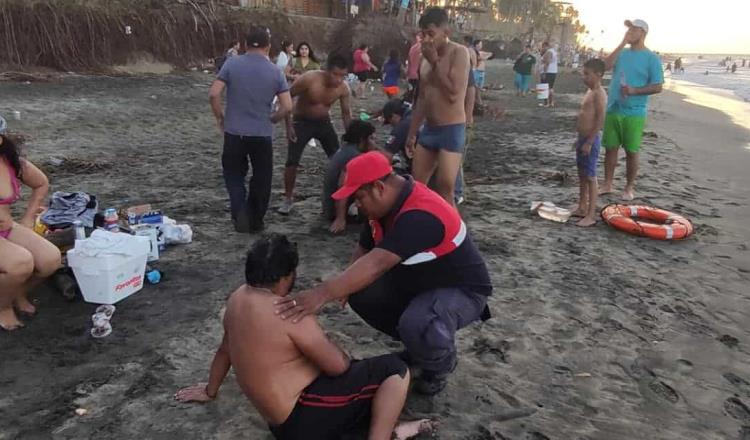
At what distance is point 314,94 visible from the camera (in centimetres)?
576

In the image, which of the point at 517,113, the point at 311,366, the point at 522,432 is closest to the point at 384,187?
the point at 311,366

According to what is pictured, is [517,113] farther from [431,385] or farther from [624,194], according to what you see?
[431,385]

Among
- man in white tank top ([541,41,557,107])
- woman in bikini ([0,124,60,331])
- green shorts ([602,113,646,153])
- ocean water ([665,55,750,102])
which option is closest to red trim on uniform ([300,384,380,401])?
woman in bikini ([0,124,60,331])

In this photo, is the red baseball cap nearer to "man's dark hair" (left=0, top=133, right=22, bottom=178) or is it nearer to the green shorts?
"man's dark hair" (left=0, top=133, right=22, bottom=178)

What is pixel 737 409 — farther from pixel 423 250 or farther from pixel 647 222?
pixel 647 222

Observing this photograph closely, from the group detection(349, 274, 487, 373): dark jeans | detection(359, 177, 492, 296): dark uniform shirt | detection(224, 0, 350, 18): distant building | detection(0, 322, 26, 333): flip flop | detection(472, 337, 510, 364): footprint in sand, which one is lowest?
detection(472, 337, 510, 364): footprint in sand

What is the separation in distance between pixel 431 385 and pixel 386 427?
2.11ft

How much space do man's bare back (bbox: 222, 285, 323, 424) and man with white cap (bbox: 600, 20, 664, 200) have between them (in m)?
5.37

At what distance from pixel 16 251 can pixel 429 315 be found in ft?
8.31

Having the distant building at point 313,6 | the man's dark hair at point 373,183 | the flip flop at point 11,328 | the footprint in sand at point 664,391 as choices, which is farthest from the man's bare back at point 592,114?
the distant building at point 313,6

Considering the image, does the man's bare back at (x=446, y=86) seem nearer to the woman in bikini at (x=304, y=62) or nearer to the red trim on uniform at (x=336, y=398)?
the red trim on uniform at (x=336, y=398)

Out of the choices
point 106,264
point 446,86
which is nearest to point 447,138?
point 446,86

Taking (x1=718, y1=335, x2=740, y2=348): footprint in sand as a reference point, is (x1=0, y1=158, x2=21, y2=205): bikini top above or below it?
above

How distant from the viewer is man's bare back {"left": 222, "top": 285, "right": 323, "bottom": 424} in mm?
2119
